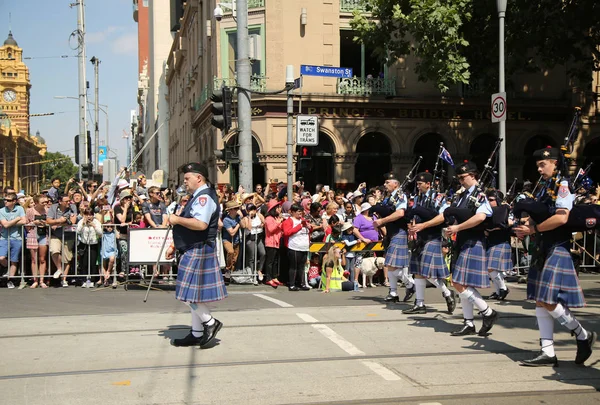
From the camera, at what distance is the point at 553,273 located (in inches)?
293

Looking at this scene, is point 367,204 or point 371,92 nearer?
point 367,204

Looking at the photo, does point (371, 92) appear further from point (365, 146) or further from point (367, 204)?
point (367, 204)

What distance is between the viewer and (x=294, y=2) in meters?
27.6

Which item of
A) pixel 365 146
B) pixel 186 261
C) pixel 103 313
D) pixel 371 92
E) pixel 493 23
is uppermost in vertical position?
pixel 493 23

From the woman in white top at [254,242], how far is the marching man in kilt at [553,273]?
8.86 meters

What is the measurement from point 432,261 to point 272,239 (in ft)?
19.2

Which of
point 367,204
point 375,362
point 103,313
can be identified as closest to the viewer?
point 375,362

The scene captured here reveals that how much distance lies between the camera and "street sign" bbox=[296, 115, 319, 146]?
745 inches

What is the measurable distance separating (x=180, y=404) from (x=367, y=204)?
10.3 metres

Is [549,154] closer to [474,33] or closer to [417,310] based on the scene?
[417,310]

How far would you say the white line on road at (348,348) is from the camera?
7.29 m

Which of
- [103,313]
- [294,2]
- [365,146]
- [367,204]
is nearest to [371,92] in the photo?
[365,146]

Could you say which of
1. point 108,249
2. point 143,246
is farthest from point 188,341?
point 108,249

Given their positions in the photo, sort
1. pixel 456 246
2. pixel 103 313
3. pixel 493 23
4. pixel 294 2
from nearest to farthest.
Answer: pixel 456 246 → pixel 103 313 → pixel 493 23 → pixel 294 2
